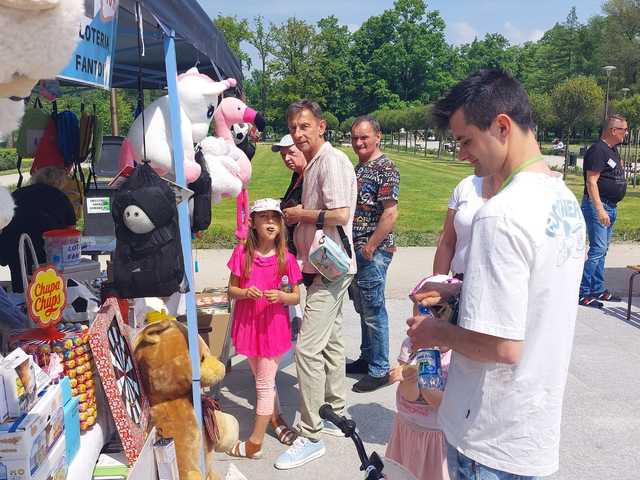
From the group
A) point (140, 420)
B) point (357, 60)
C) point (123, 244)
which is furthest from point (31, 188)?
point (357, 60)

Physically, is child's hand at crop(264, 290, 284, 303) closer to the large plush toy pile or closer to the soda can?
the soda can

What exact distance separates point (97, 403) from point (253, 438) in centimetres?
123

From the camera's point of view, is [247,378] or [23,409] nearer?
[23,409]

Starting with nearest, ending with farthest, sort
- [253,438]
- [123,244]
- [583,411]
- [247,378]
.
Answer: [123,244]
[253,438]
[583,411]
[247,378]

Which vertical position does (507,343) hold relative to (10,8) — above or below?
below

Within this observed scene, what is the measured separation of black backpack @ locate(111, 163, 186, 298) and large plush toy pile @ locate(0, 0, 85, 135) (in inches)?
29.4

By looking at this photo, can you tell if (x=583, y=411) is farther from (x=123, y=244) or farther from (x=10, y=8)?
(x=10, y=8)

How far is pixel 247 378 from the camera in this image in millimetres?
4426

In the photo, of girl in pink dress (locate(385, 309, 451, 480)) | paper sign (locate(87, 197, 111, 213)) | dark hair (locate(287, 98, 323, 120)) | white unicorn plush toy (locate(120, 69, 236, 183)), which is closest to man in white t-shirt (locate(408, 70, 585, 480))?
girl in pink dress (locate(385, 309, 451, 480))

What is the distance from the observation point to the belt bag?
10.5 ft

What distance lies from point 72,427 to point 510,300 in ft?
4.76

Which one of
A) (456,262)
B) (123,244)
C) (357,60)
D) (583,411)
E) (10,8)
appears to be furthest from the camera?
(357,60)

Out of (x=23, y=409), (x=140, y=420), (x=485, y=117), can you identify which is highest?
(x=485, y=117)

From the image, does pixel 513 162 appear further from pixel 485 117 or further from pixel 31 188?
pixel 31 188
